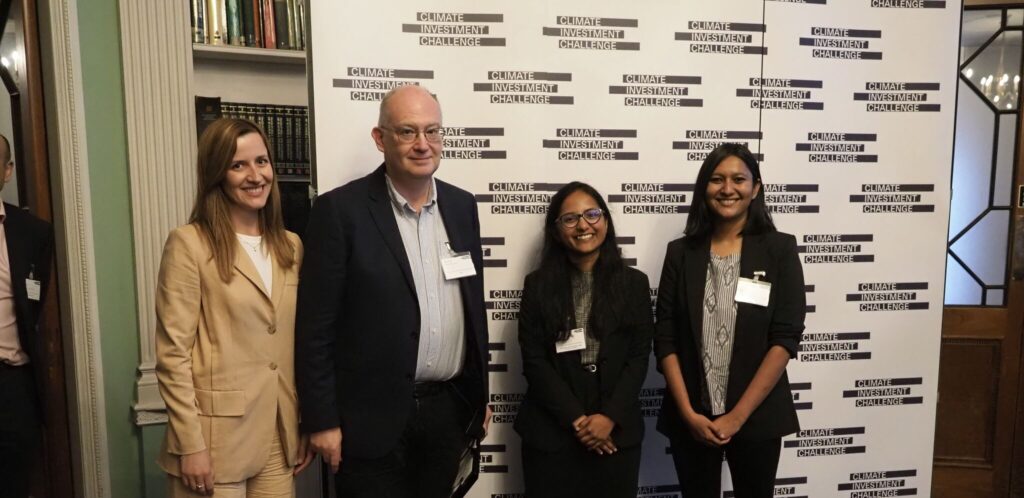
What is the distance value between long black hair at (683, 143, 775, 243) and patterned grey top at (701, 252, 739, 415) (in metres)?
0.13

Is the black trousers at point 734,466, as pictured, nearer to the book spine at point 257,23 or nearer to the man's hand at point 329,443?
the man's hand at point 329,443

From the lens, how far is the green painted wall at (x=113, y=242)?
2.30m

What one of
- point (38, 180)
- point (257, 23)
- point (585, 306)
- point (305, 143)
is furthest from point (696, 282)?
point (38, 180)

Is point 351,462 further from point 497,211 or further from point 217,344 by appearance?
point 497,211

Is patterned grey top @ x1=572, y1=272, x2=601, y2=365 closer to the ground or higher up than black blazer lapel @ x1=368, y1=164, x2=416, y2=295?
closer to the ground

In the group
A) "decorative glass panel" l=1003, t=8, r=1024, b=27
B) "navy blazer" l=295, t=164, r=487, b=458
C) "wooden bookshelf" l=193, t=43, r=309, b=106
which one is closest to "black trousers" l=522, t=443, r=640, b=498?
"navy blazer" l=295, t=164, r=487, b=458

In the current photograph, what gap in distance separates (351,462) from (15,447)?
131 cm

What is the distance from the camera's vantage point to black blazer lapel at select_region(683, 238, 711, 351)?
194 centimetres

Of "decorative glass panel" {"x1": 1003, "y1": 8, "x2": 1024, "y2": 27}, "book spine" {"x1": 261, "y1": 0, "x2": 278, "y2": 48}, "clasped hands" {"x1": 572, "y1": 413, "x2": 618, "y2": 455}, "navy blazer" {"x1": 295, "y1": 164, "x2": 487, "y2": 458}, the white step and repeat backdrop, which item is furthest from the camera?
"decorative glass panel" {"x1": 1003, "y1": 8, "x2": 1024, "y2": 27}

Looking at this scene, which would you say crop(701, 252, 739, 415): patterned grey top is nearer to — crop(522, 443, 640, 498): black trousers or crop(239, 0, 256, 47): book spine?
crop(522, 443, 640, 498): black trousers

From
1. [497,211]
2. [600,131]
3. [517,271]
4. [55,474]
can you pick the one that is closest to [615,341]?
[517,271]

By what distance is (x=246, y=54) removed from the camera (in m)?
2.58

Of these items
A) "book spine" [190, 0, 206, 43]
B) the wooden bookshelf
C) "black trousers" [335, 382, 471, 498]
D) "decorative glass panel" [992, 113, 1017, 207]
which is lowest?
"black trousers" [335, 382, 471, 498]

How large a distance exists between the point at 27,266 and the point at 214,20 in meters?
1.22
